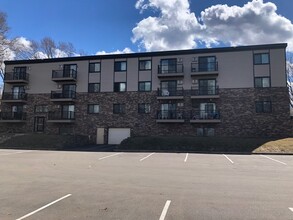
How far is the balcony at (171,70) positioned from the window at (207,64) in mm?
2125

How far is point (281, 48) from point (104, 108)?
2080cm

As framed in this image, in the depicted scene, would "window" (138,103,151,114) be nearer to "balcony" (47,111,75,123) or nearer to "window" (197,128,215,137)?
"window" (197,128,215,137)

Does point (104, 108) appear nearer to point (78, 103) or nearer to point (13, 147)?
point (78, 103)

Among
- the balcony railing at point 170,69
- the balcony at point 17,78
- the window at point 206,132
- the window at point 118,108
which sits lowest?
the window at point 206,132

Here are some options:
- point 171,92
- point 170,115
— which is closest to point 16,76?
point 171,92

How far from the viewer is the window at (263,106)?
29109 millimetres

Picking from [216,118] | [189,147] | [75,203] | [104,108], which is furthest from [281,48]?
[75,203]

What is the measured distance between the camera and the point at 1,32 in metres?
37.6

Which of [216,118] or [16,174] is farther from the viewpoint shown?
[216,118]

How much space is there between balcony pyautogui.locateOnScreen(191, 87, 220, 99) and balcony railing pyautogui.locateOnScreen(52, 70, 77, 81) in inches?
580

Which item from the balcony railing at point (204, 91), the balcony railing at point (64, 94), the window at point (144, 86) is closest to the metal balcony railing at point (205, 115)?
the balcony railing at point (204, 91)

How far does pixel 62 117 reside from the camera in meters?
34.5

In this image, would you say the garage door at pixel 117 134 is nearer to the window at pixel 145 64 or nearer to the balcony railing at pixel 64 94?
the balcony railing at pixel 64 94

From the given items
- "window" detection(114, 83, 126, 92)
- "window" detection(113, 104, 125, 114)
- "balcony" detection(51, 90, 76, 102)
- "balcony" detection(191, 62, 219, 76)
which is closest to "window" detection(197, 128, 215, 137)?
"balcony" detection(191, 62, 219, 76)
